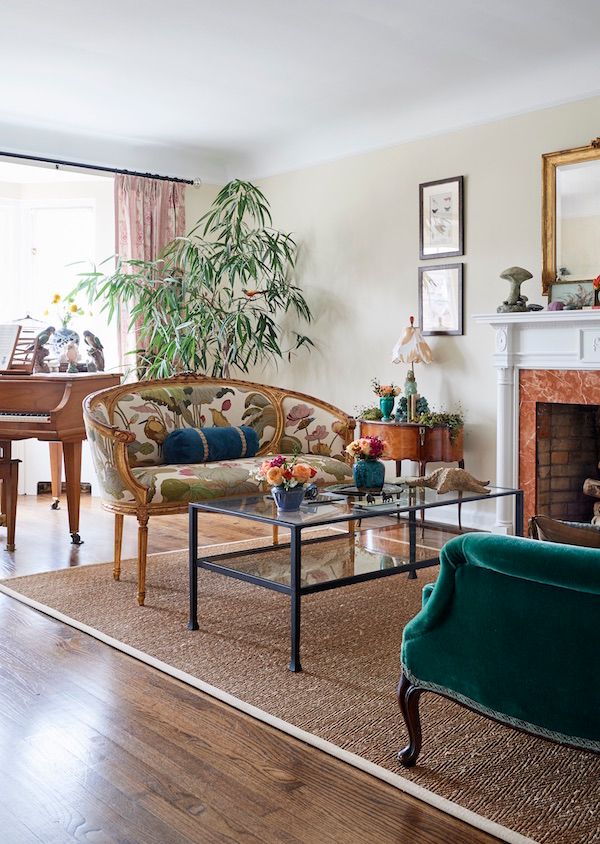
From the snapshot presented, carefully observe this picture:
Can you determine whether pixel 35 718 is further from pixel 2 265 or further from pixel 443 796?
pixel 2 265

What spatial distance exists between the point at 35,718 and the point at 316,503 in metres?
1.41

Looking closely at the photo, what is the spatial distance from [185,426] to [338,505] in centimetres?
164

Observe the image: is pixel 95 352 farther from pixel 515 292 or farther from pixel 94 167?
pixel 515 292

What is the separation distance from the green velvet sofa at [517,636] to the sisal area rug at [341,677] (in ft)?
0.75

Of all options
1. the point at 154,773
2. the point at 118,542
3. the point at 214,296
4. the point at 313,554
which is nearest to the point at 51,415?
the point at 118,542

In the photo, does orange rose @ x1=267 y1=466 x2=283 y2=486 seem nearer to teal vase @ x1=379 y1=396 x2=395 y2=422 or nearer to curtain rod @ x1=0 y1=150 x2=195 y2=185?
teal vase @ x1=379 y1=396 x2=395 y2=422

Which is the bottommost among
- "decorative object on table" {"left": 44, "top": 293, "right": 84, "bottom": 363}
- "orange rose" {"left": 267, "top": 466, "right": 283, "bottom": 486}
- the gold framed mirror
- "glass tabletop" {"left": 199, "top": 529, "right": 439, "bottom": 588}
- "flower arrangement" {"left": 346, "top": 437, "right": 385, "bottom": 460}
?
"glass tabletop" {"left": 199, "top": 529, "right": 439, "bottom": 588}

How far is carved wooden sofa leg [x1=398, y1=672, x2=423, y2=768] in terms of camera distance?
2.36m

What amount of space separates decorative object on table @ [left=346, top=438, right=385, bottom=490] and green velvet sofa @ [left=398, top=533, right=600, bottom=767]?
161 centimetres

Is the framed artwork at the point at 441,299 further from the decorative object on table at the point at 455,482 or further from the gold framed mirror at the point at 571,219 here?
the decorative object on table at the point at 455,482

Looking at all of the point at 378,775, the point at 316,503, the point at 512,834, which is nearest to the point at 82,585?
the point at 316,503

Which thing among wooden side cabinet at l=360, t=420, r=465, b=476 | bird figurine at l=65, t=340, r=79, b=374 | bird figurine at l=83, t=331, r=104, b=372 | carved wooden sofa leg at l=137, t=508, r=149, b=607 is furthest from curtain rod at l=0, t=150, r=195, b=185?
carved wooden sofa leg at l=137, t=508, r=149, b=607

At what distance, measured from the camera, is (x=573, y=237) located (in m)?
5.11

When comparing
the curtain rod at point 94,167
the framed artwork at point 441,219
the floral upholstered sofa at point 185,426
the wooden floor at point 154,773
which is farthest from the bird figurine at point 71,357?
the wooden floor at point 154,773
